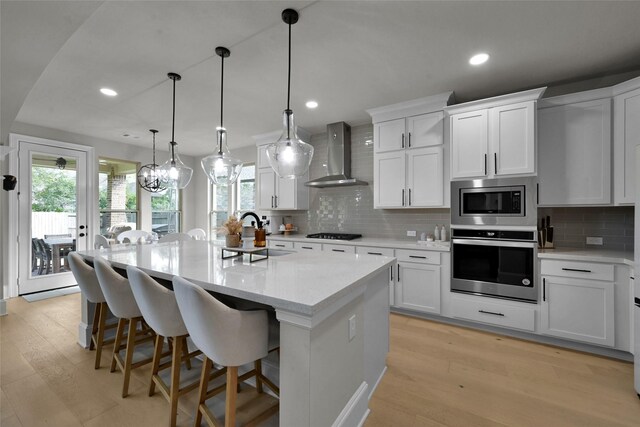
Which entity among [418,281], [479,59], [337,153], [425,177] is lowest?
[418,281]

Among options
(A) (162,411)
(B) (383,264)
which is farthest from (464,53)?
(A) (162,411)

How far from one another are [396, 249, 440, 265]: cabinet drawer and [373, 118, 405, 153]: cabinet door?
1.32 m

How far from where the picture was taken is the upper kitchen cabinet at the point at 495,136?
2719 millimetres

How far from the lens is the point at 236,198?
609 cm

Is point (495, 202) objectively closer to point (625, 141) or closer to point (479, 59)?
point (625, 141)

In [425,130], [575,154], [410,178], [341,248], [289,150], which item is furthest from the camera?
[341,248]

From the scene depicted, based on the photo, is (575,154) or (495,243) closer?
(575,154)

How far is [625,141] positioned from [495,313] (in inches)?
76.6

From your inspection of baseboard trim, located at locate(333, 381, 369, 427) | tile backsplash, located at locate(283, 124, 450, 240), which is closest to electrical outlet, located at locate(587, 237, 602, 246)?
tile backsplash, located at locate(283, 124, 450, 240)

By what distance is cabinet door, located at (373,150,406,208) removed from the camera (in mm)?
3545

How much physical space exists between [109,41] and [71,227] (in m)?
3.86

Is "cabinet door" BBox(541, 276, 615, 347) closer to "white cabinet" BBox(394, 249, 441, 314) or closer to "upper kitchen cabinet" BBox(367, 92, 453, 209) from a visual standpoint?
"white cabinet" BBox(394, 249, 441, 314)

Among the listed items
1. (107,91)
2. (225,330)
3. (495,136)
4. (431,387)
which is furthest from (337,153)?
(225,330)

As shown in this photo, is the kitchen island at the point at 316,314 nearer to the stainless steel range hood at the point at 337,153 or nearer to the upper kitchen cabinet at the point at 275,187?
the stainless steel range hood at the point at 337,153
